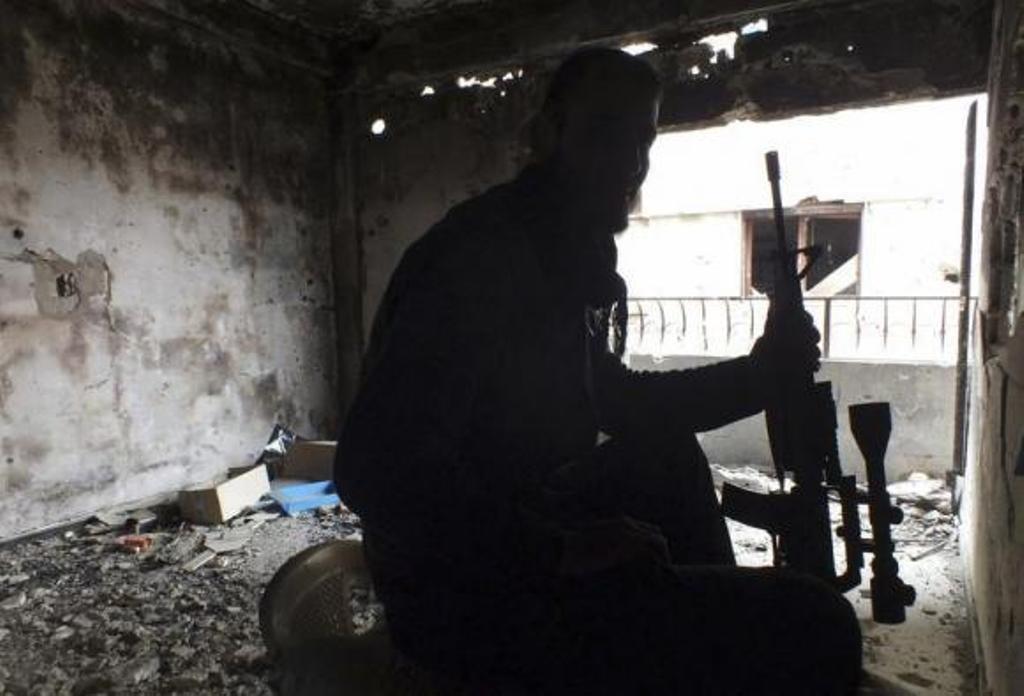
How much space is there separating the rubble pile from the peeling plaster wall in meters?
0.38

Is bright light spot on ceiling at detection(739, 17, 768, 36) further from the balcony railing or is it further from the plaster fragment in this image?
the plaster fragment

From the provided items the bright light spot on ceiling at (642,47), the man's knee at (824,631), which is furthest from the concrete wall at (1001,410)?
the bright light spot on ceiling at (642,47)

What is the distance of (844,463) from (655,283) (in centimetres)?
436

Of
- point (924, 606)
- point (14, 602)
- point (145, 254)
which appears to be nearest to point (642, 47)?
point (145, 254)

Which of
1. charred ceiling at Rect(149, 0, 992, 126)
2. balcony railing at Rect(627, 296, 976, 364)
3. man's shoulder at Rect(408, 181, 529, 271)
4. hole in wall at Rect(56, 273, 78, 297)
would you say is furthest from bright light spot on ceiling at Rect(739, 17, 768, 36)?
hole in wall at Rect(56, 273, 78, 297)

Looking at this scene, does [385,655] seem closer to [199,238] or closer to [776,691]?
[776,691]

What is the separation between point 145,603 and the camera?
8.28 ft

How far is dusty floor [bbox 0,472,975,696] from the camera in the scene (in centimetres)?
203

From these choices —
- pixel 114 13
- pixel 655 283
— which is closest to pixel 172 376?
pixel 114 13

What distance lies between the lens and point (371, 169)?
465cm

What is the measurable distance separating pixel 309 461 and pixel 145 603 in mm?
1445

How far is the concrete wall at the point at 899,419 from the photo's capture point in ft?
13.3

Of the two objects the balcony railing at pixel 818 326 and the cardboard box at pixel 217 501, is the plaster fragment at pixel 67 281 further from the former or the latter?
the balcony railing at pixel 818 326

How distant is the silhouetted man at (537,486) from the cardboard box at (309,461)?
3.02 m
